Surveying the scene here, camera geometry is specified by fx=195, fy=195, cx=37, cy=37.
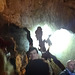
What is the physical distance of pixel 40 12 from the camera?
6684mm

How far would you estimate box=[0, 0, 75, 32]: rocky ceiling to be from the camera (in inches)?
256

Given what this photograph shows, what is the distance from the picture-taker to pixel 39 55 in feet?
19.6

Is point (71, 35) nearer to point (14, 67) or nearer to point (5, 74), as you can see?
point (14, 67)

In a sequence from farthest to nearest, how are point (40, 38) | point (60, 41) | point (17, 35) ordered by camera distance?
point (60, 41) < point (17, 35) < point (40, 38)

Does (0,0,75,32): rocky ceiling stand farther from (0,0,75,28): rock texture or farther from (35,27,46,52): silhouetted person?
(35,27,46,52): silhouetted person

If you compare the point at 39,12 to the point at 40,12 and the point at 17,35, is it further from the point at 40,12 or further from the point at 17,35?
the point at 17,35

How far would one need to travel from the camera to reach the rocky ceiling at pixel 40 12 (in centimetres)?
649

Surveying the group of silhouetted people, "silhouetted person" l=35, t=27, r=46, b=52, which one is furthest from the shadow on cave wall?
the group of silhouetted people

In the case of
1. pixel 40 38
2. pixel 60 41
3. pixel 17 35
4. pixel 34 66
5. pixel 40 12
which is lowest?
pixel 34 66

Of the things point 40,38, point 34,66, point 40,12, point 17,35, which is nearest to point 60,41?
point 40,38

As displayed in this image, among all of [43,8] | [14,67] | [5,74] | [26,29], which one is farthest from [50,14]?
[5,74]

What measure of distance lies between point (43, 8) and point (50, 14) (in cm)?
32

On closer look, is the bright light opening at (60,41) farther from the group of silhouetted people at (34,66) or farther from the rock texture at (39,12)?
the group of silhouetted people at (34,66)

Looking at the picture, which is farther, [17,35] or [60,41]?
[60,41]
